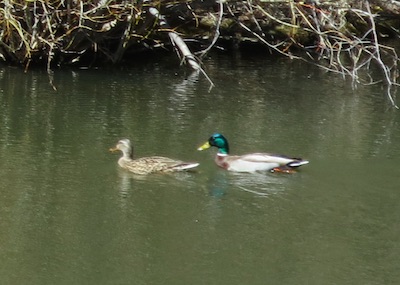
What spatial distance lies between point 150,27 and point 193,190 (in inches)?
245

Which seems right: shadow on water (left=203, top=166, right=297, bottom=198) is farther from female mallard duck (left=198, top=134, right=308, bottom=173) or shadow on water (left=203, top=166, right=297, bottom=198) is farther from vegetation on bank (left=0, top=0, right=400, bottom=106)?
vegetation on bank (left=0, top=0, right=400, bottom=106)

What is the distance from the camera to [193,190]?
25.1ft

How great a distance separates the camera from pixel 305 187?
7812 mm

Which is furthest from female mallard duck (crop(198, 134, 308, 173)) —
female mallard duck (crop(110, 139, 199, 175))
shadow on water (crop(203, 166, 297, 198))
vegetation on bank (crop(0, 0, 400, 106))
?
vegetation on bank (crop(0, 0, 400, 106))

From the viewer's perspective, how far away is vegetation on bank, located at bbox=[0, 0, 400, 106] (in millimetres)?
11906

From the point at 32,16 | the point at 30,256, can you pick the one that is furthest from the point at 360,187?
the point at 32,16

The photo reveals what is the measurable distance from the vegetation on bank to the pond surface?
0.67 m

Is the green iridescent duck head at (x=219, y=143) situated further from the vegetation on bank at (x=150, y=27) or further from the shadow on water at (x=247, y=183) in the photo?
the vegetation on bank at (x=150, y=27)

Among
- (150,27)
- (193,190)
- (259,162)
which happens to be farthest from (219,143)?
(150,27)

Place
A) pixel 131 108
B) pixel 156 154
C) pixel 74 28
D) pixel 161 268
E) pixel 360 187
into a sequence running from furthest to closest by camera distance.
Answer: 1. pixel 74 28
2. pixel 131 108
3. pixel 156 154
4. pixel 360 187
5. pixel 161 268

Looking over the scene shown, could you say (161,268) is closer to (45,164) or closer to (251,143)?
(45,164)

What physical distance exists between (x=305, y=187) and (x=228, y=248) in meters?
1.65

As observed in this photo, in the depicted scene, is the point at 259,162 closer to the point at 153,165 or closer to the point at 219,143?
the point at 219,143

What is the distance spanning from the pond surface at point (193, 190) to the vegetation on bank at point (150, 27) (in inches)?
26.5
